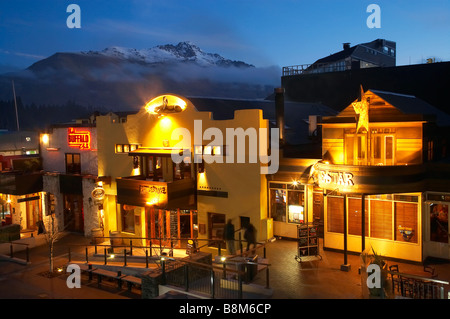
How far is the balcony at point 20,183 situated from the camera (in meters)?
28.7

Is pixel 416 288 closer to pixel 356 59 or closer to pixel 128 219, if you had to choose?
pixel 128 219

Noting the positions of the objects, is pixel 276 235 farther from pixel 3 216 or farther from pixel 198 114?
pixel 3 216

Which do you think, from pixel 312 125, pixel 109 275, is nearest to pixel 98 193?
pixel 109 275

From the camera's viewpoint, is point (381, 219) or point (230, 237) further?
point (230, 237)

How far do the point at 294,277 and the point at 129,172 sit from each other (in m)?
13.4

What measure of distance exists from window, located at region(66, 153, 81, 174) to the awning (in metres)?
6.89

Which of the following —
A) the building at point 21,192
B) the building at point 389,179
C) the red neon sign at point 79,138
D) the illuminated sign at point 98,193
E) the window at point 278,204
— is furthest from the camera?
the building at point 21,192

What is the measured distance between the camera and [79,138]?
27.8 metres

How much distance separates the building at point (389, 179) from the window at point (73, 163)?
694 inches

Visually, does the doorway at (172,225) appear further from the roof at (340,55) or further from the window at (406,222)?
the roof at (340,55)

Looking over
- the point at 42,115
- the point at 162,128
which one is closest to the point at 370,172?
the point at 162,128

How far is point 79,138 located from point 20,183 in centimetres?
574

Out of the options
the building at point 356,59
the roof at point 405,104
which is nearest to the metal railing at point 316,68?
the building at point 356,59
